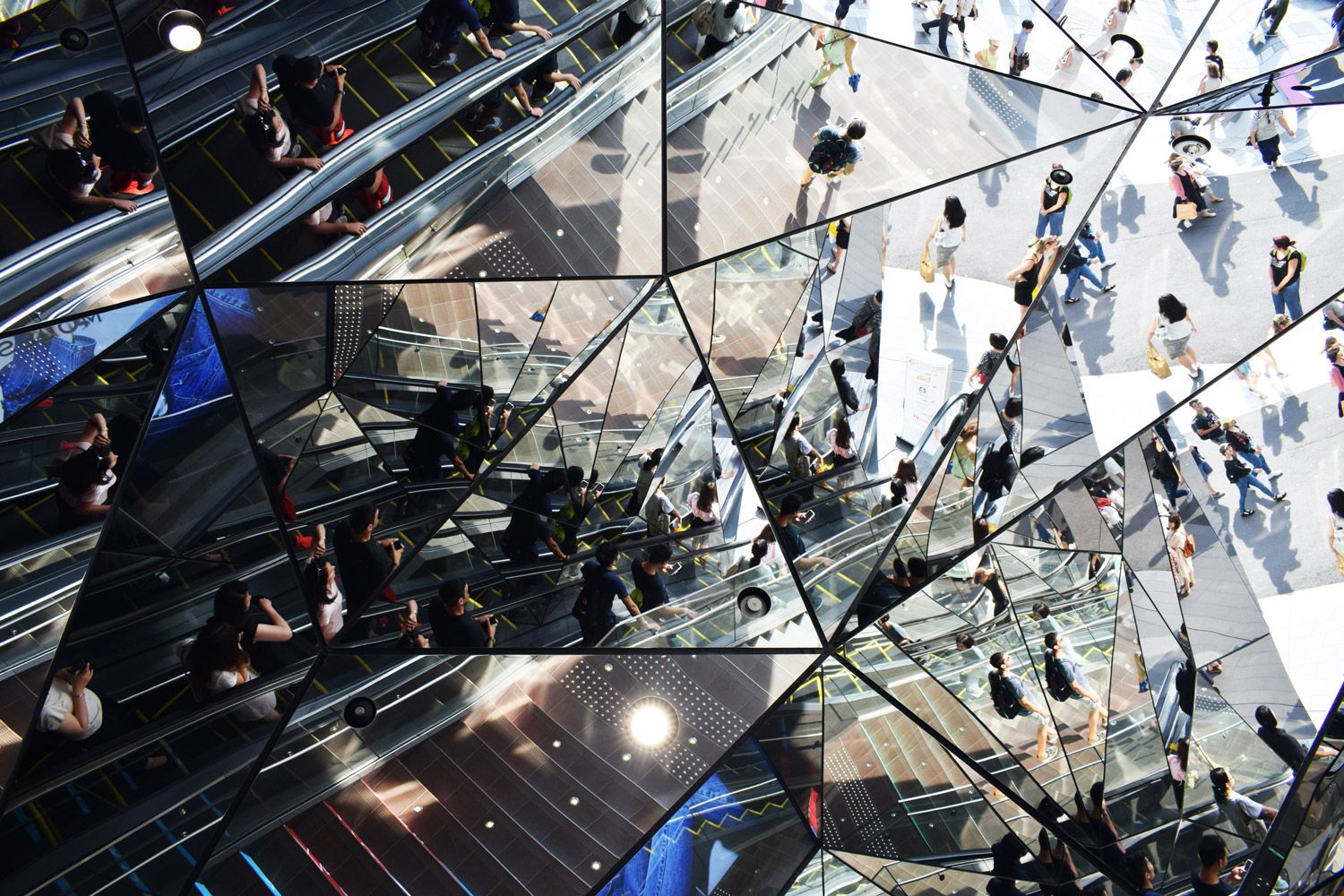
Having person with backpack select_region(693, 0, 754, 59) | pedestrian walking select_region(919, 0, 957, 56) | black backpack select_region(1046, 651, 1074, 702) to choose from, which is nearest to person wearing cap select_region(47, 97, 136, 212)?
person with backpack select_region(693, 0, 754, 59)

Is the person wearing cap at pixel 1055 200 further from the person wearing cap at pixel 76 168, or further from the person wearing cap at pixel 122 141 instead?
the person wearing cap at pixel 76 168

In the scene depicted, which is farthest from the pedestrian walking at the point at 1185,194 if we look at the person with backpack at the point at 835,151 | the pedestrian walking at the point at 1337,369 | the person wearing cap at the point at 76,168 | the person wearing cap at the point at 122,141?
the person wearing cap at the point at 76,168

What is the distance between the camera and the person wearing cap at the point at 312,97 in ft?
37.5

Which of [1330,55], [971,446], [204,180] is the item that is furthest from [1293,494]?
[204,180]

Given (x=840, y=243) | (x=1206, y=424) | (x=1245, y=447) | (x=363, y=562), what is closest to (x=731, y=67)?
(x=840, y=243)

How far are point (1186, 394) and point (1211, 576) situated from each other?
1661mm

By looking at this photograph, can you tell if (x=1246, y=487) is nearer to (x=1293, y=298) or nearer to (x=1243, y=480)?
(x=1243, y=480)

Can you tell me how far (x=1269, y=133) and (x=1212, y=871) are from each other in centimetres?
691

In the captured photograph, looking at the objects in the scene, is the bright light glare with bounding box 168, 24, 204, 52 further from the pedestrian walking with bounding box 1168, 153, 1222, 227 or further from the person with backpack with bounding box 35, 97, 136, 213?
the pedestrian walking with bounding box 1168, 153, 1222, 227

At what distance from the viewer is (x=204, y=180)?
37.0 ft

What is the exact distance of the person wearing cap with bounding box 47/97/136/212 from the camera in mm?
11078

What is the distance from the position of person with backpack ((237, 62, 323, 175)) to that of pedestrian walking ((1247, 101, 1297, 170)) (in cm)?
884

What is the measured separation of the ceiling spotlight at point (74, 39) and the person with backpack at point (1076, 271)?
915cm

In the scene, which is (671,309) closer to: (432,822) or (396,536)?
(396,536)
